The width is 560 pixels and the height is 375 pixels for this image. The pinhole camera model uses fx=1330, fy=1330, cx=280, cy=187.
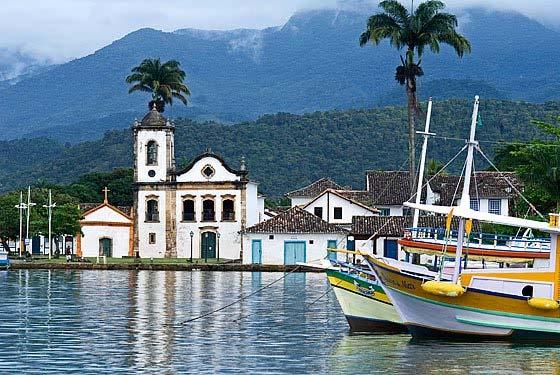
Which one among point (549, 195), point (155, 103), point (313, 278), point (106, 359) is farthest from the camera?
point (155, 103)

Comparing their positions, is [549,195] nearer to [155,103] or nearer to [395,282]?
[395,282]

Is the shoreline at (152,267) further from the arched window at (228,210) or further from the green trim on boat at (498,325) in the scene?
the green trim on boat at (498,325)

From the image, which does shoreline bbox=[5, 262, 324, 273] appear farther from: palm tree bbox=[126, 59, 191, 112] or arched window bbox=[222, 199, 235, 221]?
palm tree bbox=[126, 59, 191, 112]

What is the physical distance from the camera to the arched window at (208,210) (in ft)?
299

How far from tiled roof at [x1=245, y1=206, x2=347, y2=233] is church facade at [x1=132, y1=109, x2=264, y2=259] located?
15.8 feet

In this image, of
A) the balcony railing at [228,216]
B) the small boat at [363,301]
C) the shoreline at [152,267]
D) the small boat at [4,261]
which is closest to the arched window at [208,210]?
the balcony railing at [228,216]

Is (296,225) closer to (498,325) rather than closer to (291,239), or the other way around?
(291,239)

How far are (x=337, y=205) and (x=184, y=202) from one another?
11238mm

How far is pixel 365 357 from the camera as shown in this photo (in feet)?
92.7

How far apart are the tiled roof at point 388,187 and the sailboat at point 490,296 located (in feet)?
207

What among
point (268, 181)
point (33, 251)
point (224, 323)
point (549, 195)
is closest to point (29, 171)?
point (268, 181)

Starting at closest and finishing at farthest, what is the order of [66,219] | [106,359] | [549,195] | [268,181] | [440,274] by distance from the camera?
[106,359] < [440,274] < [549,195] < [66,219] < [268,181]

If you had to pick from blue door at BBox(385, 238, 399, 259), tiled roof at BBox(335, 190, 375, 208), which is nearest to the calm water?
blue door at BBox(385, 238, 399, 259)

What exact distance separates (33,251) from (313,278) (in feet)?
132
